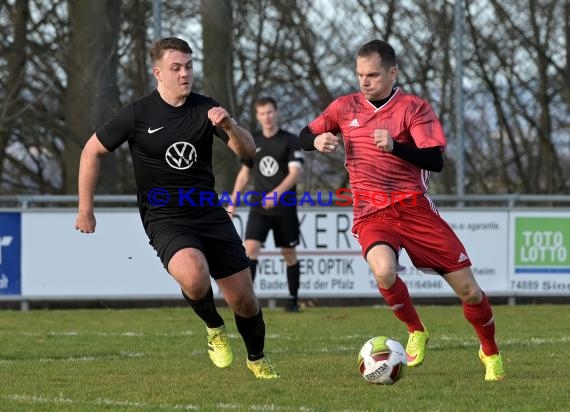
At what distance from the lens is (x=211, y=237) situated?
23.1 feet

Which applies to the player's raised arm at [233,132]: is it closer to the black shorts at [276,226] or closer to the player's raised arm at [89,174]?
the player's raised arm at [89,174]

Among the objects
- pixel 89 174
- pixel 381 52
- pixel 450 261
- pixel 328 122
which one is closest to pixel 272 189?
pixel 328 122

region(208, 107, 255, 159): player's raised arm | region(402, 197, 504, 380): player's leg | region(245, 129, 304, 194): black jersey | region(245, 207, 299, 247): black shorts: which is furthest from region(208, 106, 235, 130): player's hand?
region(245, 207, 299, 247): black shorts

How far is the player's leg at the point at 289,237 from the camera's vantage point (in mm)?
12914

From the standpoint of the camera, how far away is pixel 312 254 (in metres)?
14.3

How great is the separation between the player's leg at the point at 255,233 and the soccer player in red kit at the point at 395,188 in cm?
534

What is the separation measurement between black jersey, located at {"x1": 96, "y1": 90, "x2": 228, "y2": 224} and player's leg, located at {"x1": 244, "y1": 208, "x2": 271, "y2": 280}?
18.7 feet

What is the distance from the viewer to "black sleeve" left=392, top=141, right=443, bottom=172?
6898 millimetres

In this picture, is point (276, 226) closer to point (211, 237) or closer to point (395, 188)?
point (395, 188)

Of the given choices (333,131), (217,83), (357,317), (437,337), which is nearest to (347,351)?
(437,337)

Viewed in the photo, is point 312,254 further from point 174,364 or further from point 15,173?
point 174,364

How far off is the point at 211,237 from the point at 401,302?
136 cm

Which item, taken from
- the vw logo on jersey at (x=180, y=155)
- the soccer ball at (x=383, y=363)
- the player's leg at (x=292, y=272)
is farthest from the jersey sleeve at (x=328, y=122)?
the player's leg at (x=292, y=272)

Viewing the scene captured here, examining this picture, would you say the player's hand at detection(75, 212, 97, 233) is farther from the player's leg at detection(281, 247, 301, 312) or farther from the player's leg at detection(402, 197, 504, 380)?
the player's leg at detection(281, 247, 301, 312)
